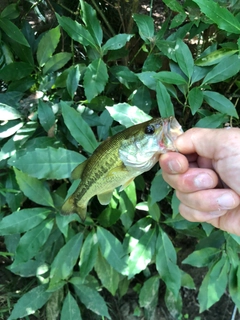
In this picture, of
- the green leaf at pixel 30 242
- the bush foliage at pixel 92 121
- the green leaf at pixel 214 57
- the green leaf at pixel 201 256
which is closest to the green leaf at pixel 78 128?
the bush foliage at pixel 92 121

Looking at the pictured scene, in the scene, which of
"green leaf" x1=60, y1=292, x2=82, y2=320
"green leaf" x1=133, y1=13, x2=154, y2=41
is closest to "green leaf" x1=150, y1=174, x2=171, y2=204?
Result: "green leaf" x1=133, y1=13, x2=154, y2=41

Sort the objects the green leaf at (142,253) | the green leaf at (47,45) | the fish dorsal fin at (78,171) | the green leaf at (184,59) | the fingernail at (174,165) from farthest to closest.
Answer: the green leaf at (142,253) → the green leaf at (47,45) → the green leaf at (184,59) → the fish dorsal fin at (78,171) → the fingernail at (174,165)

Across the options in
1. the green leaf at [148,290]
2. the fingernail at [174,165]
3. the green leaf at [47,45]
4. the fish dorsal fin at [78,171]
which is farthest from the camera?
the green leaf at [148,290]

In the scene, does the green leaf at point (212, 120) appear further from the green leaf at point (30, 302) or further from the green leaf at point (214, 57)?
the green leaf at point (30, 302)

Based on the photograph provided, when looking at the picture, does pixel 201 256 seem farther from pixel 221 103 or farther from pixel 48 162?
pixel 48 162

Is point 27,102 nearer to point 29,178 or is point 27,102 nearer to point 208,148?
point 29,178

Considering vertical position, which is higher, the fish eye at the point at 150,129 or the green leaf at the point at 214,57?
the fish eye at the point at 150,129

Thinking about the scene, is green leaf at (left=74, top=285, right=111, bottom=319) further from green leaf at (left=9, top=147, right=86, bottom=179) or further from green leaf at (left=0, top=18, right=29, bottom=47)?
green leaf at (left=0, top=18, right=29, bottom=47)
